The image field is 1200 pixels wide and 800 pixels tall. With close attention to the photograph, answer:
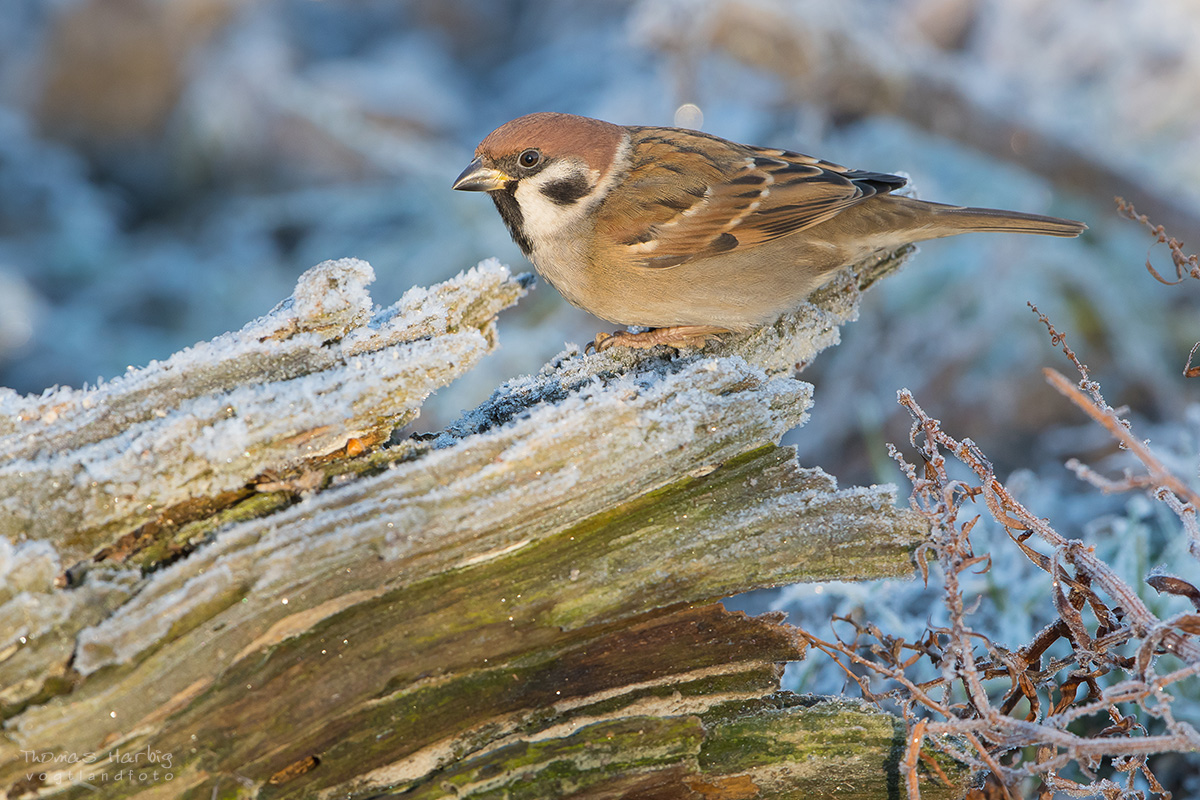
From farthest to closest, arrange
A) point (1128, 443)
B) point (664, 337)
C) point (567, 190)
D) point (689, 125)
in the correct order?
point (689, 125)
point (567, 190)
point (664, 337)
point (1128, 443)

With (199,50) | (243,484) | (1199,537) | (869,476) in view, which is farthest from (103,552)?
(199,50)

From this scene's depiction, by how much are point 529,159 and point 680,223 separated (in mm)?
441

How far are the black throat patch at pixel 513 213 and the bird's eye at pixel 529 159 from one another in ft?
0.19

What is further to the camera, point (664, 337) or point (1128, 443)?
point (664, 337)

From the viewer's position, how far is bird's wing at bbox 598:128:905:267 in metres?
2.42

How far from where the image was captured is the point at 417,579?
151 centimetres

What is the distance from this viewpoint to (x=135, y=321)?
4.55 m

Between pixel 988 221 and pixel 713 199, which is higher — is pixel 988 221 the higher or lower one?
the lower one

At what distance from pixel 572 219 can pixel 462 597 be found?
1251 mm

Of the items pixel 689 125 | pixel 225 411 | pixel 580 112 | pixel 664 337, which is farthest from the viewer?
pixel 580 112

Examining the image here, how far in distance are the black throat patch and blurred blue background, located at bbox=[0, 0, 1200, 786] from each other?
4.41 feet
